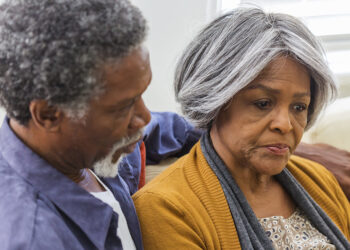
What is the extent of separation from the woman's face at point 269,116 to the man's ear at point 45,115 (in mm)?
602

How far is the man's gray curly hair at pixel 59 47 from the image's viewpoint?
0.80 m

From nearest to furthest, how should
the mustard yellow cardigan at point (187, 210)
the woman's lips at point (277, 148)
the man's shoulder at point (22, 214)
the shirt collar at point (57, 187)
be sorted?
the man's shoulder at point (22, 214) → the shirt collar at point (57, 187) → the mustard yellow cardigan at point (187, 210) → the woman's lips at point (277, 148)

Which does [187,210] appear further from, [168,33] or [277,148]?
[168,33]

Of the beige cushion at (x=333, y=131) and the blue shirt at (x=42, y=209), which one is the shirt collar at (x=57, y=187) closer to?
the blue shirt at (x=42, y=209)

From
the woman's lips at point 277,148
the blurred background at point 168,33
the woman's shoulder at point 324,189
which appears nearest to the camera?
the woman's lips at point 277,148

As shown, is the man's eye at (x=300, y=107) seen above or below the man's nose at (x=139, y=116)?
below

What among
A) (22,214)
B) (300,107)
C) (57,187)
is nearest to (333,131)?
(300,107)

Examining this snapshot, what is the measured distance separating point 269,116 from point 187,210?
0.33 meters

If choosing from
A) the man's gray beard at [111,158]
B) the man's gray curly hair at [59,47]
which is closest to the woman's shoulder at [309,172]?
the man's gray beard at [111,158]

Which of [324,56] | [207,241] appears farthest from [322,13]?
[207,241]

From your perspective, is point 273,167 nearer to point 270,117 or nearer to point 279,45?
point 270,117

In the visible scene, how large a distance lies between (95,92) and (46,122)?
0.10 meters

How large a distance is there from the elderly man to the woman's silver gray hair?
399mm

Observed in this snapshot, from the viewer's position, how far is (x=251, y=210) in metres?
1.35
